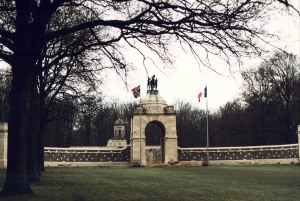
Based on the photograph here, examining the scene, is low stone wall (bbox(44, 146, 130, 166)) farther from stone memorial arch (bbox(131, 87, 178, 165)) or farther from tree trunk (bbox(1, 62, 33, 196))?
tree trunk (bbox(1, 62, 33, 196))

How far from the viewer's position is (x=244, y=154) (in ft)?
147

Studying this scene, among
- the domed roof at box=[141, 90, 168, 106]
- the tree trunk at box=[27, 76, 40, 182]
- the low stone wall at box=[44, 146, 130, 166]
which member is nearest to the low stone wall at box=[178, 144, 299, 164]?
the domed roof at box=[141, 90, 168, 106]

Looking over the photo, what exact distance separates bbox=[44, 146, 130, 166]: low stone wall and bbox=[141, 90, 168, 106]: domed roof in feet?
17.5

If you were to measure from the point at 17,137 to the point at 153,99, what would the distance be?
113 feet

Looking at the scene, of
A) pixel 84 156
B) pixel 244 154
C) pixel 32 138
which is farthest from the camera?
pixel 244 154

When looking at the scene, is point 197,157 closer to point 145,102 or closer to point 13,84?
point 145,102

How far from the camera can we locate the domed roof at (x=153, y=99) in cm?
4541

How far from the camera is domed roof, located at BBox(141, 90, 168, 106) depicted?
4541 centimetres

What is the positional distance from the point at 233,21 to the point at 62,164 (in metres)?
34.9

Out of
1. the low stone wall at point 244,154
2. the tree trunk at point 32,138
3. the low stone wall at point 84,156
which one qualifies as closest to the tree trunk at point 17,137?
the tree trunk at point 32,138

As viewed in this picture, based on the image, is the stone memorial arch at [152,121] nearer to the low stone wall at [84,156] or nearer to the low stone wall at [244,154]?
the low stone wall at [244,154]

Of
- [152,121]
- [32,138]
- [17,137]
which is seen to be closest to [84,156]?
[152,121]

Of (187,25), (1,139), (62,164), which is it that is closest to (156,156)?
(62,164)

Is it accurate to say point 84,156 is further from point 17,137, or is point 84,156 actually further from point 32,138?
point 17,137
